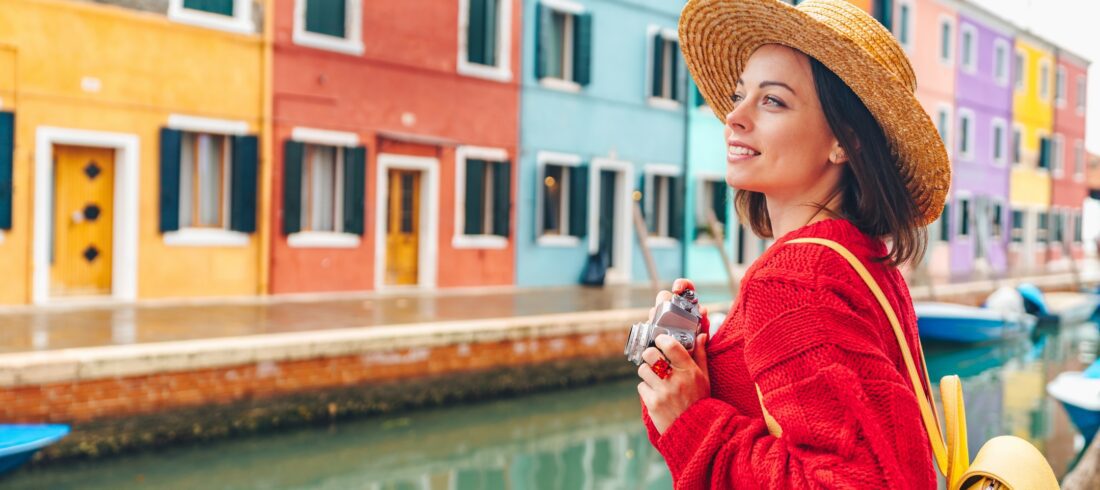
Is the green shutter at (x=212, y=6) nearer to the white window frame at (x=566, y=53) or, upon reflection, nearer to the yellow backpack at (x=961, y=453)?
the white window frame at (x=566, y=53)

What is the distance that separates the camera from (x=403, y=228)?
13.7 metres

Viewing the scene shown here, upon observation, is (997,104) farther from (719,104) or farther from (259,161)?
(719,104)

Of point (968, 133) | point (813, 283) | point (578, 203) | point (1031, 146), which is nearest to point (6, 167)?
point (578, 203)

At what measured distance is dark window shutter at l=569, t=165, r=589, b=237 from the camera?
1546 cm

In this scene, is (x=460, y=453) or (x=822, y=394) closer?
(x=822, y=394)

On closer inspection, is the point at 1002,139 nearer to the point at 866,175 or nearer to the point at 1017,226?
the point at 1017,226

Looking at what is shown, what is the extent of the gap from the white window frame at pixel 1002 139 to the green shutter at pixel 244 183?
2300 cm

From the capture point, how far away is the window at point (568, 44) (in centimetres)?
1555

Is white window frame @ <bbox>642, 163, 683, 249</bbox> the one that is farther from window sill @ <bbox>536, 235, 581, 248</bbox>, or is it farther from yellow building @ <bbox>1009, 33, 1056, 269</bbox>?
yellow building @ <bbox>1009, 33, 1056, 269</bbox>

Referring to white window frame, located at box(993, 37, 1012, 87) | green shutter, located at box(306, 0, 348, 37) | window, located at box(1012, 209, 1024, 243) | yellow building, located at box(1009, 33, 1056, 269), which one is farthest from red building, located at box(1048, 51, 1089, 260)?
green shutter, located at box(306, 0, 348, 37)

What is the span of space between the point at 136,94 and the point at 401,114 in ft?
11.7

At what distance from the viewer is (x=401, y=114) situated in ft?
43.6

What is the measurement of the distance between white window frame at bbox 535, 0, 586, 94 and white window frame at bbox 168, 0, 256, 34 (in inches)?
192

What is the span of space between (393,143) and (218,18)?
9.24 ft
